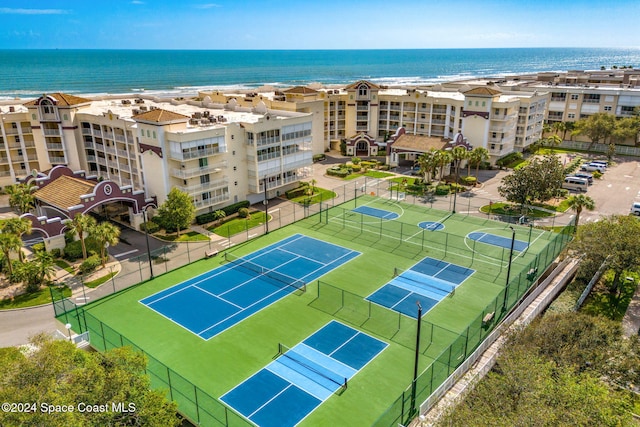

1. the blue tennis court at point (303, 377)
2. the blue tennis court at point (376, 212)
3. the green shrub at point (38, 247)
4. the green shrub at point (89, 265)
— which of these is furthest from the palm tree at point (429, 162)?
the green shrub at point (38, 247)

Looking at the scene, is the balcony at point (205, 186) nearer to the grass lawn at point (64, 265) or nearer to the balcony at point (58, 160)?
the grass lawn at point (64, 265)

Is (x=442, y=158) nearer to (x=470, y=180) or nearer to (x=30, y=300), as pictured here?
(x=470, y=180)

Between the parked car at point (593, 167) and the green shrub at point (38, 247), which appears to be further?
the parked car at point (593, 167)

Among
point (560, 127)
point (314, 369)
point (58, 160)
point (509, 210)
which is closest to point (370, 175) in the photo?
point (509, 210)

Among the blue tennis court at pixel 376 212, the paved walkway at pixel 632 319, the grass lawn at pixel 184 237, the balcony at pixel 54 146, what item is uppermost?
the balcony at pixel 54 146

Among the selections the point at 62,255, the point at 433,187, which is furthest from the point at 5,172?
the point at 433,187

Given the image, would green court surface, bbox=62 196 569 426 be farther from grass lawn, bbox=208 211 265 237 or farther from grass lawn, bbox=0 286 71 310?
grass lawn, bbox=0 286 71 310

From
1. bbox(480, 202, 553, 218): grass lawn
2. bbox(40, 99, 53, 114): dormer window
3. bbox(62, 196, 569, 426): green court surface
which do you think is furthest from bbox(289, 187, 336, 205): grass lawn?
bbox(40, 99, 53, 114): dormer window
